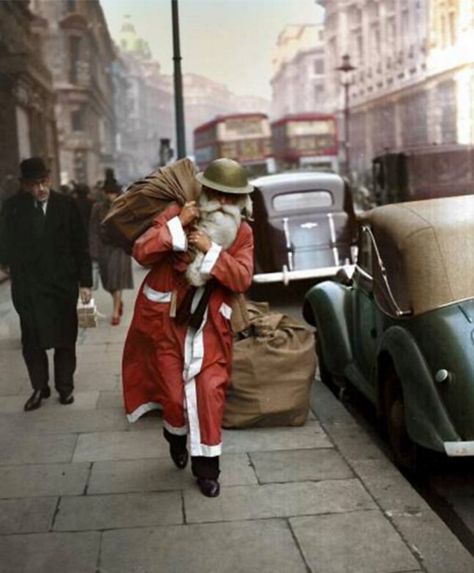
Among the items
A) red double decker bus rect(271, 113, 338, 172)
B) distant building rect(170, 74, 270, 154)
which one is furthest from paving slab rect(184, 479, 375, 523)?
red double decker bus rect(271, 113, 338, 172)

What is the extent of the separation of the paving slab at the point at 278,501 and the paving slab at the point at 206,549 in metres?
0.11

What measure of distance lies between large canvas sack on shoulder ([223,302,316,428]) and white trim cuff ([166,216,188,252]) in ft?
4.44

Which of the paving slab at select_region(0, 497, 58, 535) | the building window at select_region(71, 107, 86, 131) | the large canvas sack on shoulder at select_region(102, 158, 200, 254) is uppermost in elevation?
the building window at select_region(71, 107, 86, 131)

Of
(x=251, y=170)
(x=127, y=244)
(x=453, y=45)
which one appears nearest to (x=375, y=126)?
(x=251, y=170)

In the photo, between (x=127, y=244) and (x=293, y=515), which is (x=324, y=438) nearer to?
(x=293, y=515)

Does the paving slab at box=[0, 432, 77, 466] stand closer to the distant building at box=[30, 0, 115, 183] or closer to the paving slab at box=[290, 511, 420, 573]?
the paving slab at box=[290, 511, 420, 573]

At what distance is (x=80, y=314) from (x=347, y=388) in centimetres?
312

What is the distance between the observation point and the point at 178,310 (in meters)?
3.91

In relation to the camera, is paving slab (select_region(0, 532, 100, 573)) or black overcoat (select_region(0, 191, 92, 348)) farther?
black overcoat (select_region(0, 191, 92, 348))

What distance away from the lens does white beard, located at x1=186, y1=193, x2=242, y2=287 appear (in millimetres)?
3816

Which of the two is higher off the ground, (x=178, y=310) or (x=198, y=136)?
(x=198, y=136)

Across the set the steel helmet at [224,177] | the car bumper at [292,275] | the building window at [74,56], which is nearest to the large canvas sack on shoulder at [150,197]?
the steel helmet at [224,177]

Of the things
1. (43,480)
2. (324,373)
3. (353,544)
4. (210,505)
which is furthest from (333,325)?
(353,544)

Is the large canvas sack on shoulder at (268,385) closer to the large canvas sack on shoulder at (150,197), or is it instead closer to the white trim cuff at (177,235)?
the large canvas sack on shoulder at (150,197)
